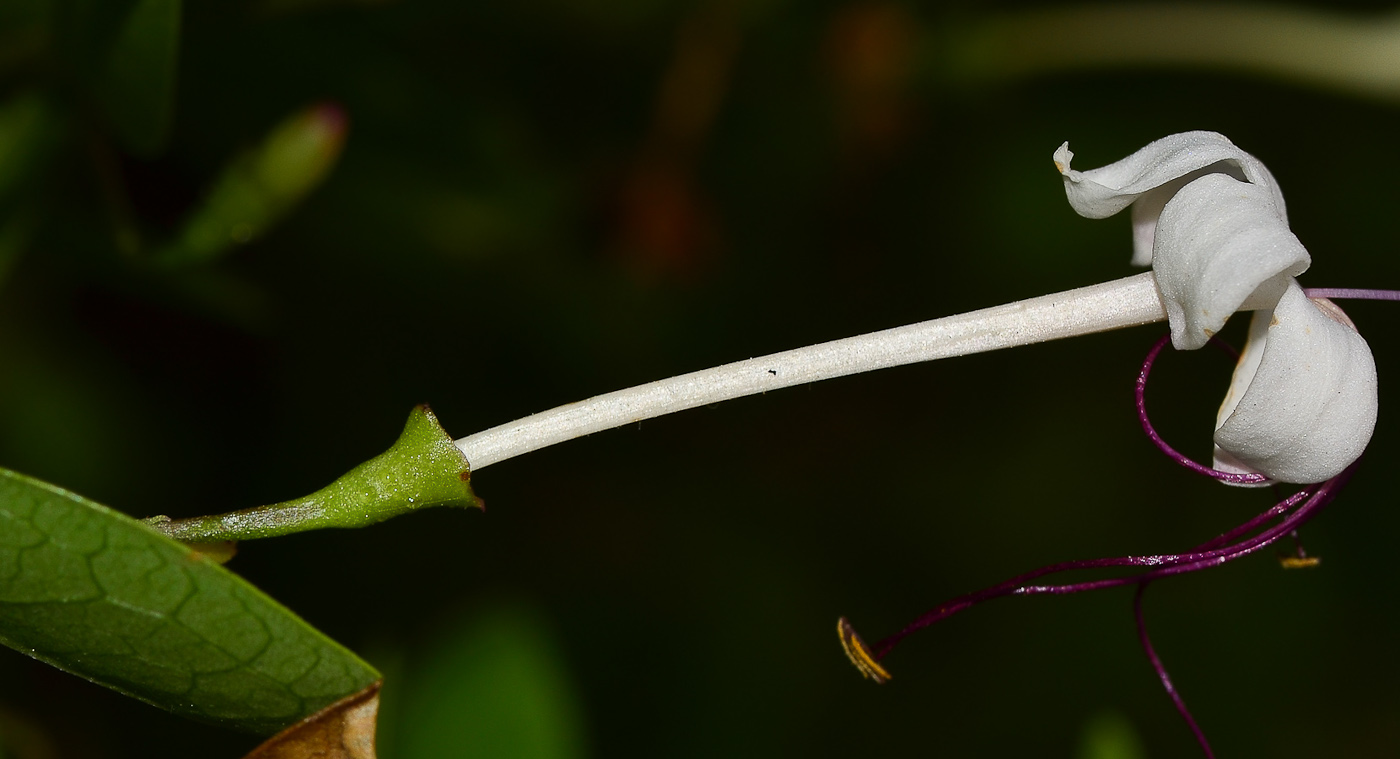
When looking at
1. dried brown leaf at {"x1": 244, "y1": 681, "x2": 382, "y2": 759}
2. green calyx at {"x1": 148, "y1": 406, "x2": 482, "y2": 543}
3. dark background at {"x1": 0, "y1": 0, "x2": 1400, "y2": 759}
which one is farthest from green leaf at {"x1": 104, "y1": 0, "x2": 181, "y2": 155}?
dried brown leaf at {"x1": 244, "y1": 681, "x2": 382, "y2": 759}

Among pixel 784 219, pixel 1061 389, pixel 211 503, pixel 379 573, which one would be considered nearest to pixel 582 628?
pixel 379 573

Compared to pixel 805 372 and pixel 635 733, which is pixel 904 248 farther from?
pixel 805 372

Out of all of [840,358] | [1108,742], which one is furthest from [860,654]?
[1108,742]

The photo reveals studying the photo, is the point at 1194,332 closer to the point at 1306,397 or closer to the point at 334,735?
the point at 1306,397

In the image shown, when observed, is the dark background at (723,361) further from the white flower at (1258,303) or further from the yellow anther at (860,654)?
the white flower at (1258,303)

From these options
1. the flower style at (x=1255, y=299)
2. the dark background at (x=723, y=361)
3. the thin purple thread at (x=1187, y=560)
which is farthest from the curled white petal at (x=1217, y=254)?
the dark background at (x=723, y=361)

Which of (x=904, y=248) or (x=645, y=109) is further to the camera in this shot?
(x=904, y=248)

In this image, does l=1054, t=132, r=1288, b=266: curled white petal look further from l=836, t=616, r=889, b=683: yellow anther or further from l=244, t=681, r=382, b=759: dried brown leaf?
l=244, t=681, r=382, b=759: dried brown leaf
